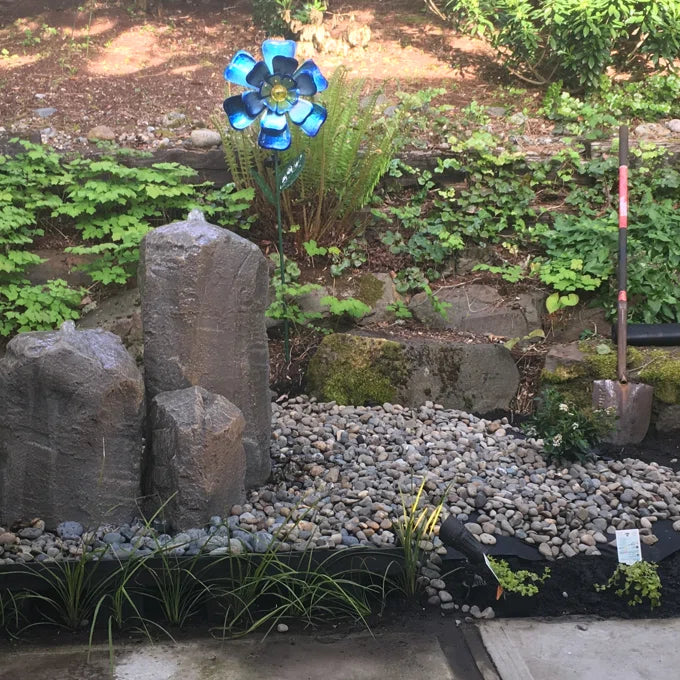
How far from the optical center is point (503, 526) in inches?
132

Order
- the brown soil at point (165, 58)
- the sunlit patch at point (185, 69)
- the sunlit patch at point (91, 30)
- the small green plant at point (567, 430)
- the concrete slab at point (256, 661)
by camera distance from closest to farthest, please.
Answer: the concrete slab at point (256, 661) → the small green plant at point (567, 430) → the brown soil at point (165, 58) → the sunlit patch at point (185, 69) → the sunlit patch at point (91, 30)

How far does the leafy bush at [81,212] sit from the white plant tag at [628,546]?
339 centimetres

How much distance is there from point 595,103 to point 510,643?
540 cm

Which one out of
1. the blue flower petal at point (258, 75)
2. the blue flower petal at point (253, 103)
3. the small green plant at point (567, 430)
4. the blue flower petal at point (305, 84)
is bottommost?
the small green plant at point (567, 430)

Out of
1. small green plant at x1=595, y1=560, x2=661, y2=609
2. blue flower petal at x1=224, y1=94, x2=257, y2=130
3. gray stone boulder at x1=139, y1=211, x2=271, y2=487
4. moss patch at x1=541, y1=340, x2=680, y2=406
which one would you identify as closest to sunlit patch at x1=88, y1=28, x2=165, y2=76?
blue flower petal at x1=224, y1=94, x2=257, y2=130

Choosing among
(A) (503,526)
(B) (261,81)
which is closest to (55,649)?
(A) (503,526)

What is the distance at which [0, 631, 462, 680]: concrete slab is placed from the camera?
2.64 m

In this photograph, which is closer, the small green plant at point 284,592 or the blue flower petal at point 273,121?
the small green plant at point 284,592

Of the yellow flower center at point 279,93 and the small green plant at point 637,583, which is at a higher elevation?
the yellow flower center at point 279,93

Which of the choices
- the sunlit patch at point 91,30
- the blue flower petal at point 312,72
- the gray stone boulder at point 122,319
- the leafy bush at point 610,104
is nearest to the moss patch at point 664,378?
the blue flower petal at point 312,72

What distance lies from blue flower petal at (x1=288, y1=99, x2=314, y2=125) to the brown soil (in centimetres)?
269

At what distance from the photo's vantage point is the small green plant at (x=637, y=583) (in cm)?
308

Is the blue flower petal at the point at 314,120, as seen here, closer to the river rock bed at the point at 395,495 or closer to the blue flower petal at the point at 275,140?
the blue flower petal at the point at 275,140

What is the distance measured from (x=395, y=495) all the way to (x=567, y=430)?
34.7 inches
